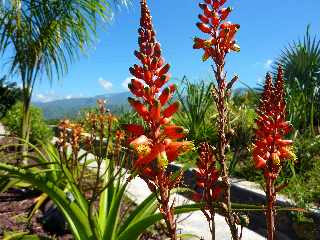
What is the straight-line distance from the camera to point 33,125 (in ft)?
34.9

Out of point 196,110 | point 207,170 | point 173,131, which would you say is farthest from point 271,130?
point 196,110

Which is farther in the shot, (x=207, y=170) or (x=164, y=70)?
(x=207, y=170)

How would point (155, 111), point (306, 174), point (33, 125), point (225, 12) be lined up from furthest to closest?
point (33, 125)
point (306, 174)
point (225, 12)
point (155, 111)

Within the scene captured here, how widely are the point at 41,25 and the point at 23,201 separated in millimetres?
2854

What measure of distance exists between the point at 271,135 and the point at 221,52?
0.38 meters

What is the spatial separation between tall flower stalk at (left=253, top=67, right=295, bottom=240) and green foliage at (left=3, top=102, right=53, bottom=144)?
916cm

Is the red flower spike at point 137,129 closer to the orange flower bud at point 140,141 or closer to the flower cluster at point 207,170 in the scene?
the orange flower bud at point 140,141

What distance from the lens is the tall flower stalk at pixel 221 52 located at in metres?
1.43

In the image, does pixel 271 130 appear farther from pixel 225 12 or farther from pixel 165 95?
pixel 225 12

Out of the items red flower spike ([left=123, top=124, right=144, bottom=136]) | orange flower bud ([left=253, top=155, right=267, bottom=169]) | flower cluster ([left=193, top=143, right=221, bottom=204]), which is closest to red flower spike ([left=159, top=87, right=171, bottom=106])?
red flower spike ([left=123, top=124, right=144, bottom=136])

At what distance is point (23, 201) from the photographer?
4996mm

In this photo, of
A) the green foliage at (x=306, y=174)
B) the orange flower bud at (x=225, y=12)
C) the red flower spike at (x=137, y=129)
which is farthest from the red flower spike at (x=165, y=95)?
the green foliage at (x=306, y=174)

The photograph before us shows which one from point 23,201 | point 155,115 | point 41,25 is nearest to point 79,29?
point 41,25

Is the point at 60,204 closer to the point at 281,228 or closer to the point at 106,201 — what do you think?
the point at 106,201
